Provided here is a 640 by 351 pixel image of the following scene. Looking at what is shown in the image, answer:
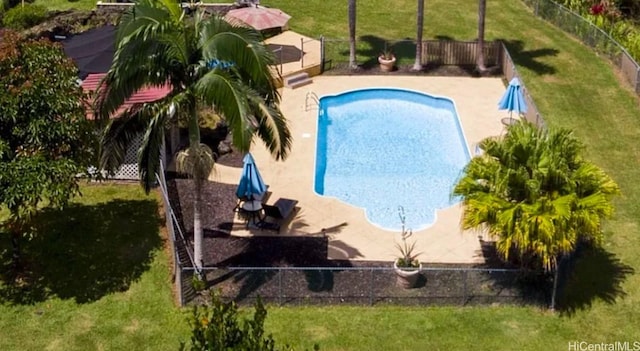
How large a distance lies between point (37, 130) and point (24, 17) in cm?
2144

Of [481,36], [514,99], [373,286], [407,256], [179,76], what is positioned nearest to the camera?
[179,76]

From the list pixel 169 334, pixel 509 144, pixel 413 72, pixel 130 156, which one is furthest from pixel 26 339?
pixel 413 72

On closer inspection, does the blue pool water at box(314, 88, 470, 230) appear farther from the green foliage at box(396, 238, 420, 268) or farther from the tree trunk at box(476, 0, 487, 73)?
the tree trunk at box(476, 0, 487, 73)

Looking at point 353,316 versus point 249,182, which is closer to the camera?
point 353,316

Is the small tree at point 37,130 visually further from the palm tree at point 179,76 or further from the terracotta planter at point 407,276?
the terracotta planter at point 407,276

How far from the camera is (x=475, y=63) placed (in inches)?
1490

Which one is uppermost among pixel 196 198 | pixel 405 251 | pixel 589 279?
pixel 196 198

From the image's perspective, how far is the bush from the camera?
4069 centimetres

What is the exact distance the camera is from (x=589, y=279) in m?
23.4

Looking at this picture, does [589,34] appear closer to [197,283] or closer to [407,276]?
[407,276]

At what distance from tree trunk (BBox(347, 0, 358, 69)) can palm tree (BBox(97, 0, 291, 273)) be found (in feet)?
51.9

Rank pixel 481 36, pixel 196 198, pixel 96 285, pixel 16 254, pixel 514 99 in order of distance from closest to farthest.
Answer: pixel 196 198, pixel 96 285, pixel 16 254, pixel 514 99, pixel 481 36

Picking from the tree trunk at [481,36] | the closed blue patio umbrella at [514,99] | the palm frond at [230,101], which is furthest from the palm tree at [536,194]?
the tree trunk at [481,36]

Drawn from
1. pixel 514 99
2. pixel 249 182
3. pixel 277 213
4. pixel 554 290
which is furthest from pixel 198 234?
pixel 514 99
